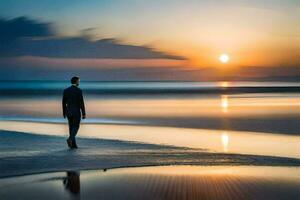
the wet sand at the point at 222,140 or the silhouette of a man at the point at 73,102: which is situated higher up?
the silhouette of a man at the point at 73,102

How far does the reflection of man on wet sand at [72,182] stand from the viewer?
328 inches

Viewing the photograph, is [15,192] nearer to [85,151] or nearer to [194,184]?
[194,184]

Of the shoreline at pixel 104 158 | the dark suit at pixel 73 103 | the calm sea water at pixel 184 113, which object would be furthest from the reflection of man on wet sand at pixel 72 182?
the calm sea water at pixel 184 113

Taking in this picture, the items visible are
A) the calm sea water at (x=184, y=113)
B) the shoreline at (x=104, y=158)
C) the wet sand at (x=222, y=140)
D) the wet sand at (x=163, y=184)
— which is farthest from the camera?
the calm sea water at (x=184, y=113)

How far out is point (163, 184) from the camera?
28.9 feet

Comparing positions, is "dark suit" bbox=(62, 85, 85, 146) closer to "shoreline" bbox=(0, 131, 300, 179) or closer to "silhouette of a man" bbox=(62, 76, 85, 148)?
"silhouette of a man" bbox=(62, 76, 85, 148)

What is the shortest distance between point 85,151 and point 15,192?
527cm

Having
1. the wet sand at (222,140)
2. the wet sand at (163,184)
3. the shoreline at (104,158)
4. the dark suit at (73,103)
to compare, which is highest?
the dark suit at (73,103)

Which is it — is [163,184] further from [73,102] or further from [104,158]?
[73,102]

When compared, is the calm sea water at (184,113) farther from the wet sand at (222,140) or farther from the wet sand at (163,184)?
the wet sand at (163,184)

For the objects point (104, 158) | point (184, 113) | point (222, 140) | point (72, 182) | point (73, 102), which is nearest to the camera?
point (72, 182)

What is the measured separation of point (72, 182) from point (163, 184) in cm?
175

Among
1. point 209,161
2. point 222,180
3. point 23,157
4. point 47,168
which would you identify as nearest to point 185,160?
point 209,161

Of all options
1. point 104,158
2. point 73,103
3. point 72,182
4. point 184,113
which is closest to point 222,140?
point 73,103
